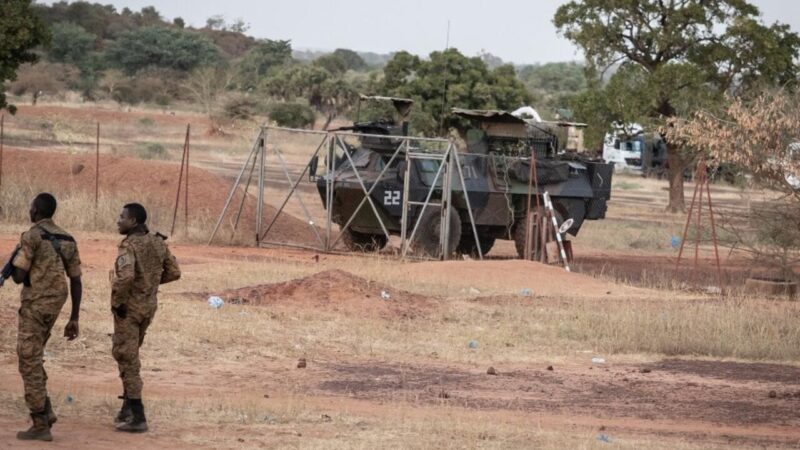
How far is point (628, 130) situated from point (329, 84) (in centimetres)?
3224

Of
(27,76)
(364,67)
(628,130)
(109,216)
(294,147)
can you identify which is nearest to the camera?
(109,216)

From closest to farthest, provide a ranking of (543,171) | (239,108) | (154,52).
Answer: (543,171), (239,108), (154,52)

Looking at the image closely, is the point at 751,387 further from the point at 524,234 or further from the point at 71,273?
the point at 524,234

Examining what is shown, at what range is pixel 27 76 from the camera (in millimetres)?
65375

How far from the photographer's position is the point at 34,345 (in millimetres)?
9180

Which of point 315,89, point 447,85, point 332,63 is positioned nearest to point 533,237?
point 447,85

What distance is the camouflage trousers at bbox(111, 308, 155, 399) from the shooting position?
952 centimetres

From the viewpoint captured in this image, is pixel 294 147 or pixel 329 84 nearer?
pixel 294 147

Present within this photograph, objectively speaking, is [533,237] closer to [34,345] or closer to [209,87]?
[34,345]

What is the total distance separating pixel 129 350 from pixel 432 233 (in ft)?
49.7

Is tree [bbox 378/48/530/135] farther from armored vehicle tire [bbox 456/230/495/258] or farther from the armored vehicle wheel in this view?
the armored vehicle wheel

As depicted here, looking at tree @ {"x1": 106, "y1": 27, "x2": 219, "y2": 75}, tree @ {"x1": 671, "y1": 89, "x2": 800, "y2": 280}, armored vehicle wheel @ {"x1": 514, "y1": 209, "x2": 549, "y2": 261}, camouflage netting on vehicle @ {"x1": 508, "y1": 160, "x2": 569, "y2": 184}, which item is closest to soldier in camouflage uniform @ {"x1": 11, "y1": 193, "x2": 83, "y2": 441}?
tree @ {"x1": 671, "y1": 89, "x2": 800, "y2": 280}

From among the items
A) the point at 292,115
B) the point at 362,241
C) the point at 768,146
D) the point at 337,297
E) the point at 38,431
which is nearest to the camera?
the point at 38,431

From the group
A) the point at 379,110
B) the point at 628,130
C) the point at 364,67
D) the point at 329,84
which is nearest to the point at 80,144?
the point at 379,110
